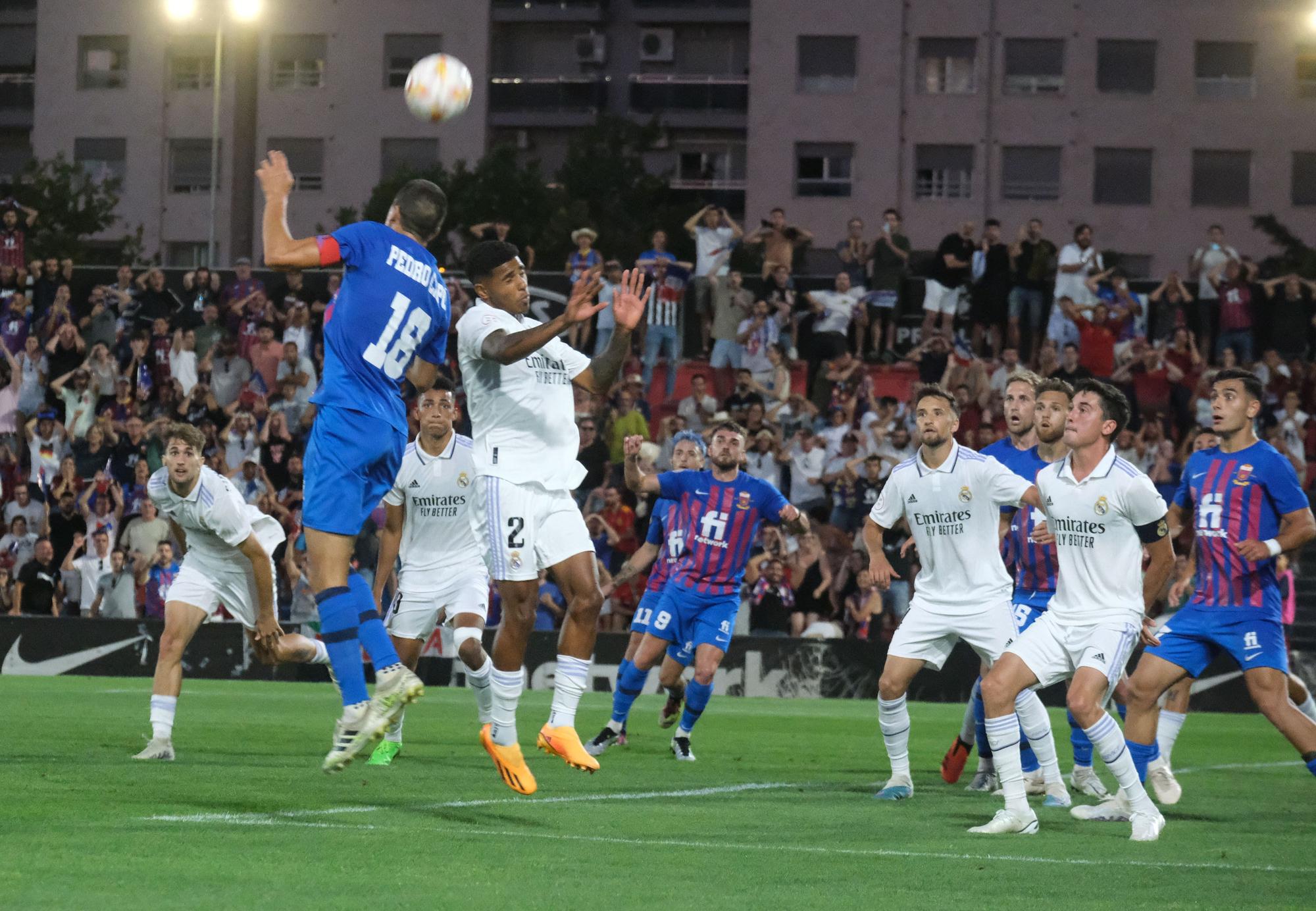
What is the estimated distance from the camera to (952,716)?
59.2ft

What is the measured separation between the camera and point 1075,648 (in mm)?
8859

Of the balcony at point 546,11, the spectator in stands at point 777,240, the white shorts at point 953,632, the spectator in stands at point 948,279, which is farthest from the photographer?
the balcony at point 546,11

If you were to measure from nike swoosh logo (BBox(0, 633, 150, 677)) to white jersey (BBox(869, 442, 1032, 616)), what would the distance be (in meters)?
13.0

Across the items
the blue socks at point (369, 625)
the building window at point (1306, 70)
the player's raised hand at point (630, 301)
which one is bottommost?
the blue socks at point (369, 625)

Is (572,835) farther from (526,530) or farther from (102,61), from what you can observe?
(102,61)

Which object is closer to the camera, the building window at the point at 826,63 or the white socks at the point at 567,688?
the white socks at the point at 567,688

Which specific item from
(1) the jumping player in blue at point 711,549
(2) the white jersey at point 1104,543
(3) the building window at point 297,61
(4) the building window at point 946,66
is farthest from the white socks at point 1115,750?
(3) the building window at point 297,61

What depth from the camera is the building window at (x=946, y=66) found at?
177ft

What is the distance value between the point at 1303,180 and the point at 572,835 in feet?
169

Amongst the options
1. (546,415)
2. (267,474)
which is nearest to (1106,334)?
(267,474)

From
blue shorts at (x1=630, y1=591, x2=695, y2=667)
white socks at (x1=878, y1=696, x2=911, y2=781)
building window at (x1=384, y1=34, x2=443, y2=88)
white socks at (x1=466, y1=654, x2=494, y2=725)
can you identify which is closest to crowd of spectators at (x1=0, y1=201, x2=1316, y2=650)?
blue shorts at (x1=630, y1=591, x2=695, y2=667)

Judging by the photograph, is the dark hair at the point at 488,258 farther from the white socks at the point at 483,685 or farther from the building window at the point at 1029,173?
the building window at the point at 1029,173

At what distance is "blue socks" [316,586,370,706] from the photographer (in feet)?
26.8

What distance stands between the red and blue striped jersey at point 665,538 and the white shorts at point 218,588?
137 inches
